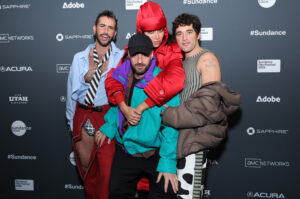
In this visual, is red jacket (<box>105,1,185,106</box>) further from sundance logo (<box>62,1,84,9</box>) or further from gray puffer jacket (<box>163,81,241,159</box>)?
sundance logo (<box>62,1,84,9</box>)

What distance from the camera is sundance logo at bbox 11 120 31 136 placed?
272 centimetres

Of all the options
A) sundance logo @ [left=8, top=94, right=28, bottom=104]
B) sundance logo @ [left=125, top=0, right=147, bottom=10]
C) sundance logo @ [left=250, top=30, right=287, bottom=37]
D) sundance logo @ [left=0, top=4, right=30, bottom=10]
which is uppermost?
sundance logo @ [left=0, top=4, right=30, bottom=10]

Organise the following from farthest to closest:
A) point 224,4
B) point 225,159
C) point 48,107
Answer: point 48,107, point 225,159, point 224,4

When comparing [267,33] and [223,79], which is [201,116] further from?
[267,33]

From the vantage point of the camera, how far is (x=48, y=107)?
105 inches

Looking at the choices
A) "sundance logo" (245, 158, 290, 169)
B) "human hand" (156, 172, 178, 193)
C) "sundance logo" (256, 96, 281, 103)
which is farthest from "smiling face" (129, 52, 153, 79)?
"sundance logo" (245, 158, 290, 169)

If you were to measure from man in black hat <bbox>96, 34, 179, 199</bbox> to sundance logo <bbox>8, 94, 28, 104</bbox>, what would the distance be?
153 cm

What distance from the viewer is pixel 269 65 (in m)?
2.33

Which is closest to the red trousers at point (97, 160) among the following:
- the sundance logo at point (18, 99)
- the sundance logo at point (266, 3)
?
the sundance logo at point (18, 99)

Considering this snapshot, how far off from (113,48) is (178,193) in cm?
128

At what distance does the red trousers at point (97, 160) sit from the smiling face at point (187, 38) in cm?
81

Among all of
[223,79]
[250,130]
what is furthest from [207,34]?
[250,130]

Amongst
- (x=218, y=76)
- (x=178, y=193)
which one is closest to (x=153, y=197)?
(x=178, y=193)

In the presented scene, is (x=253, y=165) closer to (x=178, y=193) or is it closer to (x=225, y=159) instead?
(x=225, y=159)
